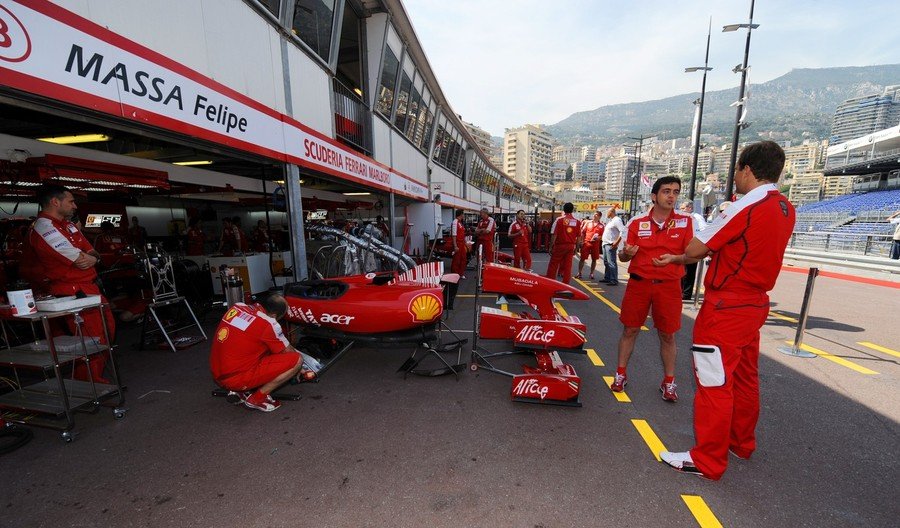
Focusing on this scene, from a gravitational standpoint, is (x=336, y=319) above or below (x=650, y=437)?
above

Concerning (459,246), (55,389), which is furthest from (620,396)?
(459,246)

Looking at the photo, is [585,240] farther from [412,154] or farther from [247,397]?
[247,397]

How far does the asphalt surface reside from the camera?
209 centimetres

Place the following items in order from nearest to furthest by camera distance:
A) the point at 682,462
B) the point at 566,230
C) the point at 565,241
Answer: the point at 682,462, the point at 566,230, the point at 565,241

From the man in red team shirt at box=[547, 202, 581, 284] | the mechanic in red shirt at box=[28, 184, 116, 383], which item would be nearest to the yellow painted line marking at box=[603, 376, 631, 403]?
the man in red team shirt at box=[547, 202, 581, 284]

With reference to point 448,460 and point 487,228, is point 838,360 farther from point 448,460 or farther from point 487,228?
point 487,228

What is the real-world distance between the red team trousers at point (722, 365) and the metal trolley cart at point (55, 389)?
186 inches

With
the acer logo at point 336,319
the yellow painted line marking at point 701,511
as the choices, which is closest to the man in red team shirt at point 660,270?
the yellow painted line marking at point 701,511

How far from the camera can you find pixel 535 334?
3.55m

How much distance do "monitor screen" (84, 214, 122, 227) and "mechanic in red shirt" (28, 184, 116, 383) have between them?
484cm

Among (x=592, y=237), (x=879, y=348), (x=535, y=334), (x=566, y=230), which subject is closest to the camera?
(x=535, y=334)

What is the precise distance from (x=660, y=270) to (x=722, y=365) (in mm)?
1074

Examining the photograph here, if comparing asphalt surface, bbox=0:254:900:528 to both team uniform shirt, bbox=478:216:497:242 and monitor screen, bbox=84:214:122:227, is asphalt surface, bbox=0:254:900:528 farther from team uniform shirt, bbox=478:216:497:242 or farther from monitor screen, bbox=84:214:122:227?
team uniform shirt, bbox=478:216:497:242

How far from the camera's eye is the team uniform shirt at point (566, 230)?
25.4 ft
